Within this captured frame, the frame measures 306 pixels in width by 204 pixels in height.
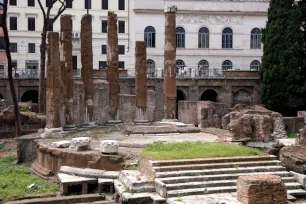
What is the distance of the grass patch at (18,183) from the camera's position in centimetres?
1210

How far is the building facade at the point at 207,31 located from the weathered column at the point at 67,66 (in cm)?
2324

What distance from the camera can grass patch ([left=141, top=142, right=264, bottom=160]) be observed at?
486 inches

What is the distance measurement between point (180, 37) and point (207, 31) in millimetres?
2542

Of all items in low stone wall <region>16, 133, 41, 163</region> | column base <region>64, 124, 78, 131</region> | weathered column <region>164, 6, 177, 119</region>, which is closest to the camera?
low stone wall <region>16, 133, 41, 163</region>

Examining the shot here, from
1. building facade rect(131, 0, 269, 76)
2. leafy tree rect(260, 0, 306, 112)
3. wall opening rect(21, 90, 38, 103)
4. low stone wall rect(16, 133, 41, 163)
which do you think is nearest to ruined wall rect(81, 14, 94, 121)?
low stone wall rect(16, 133, 41, 163)

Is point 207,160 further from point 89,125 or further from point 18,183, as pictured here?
point 89,125

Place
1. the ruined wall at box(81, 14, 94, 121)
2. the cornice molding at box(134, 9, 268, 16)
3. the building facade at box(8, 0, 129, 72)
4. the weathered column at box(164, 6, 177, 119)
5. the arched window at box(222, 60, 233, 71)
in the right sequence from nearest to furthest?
the ruined wall at box(81, 14, 94, 121) < the weathered column at box(164, 6, 177, 119) < the cornice molding at box(134, 9, 268, 16) < the building facade at box(8, 0, 129, 72) < the arched window at box(222, 60, 233, 71)

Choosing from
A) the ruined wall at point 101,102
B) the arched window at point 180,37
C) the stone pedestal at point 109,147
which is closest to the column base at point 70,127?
the ruined wall at point 101,102

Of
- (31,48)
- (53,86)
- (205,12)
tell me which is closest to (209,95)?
(205,12)

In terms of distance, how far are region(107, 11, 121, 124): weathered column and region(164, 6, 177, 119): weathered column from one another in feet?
7.29

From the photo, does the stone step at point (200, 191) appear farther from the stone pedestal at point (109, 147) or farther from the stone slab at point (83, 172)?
the stone pedestal at point (109, 147)

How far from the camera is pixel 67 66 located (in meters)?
19.2

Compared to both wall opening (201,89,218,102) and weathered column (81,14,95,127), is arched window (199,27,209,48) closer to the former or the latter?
wall opening (201,89,218,102)

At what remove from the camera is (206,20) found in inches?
1694
